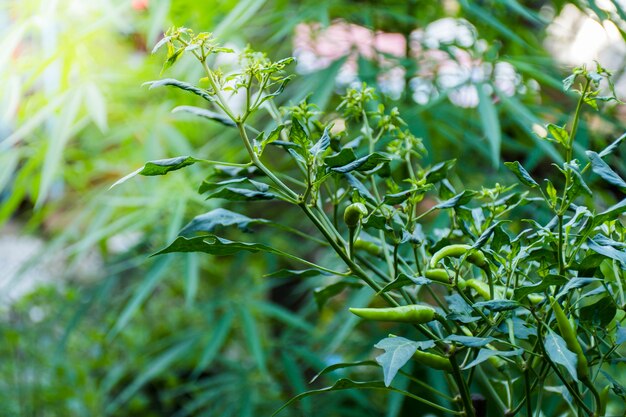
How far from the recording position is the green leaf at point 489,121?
62cm

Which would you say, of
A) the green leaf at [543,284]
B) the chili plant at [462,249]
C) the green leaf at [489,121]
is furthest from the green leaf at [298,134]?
the green leaf at [489,121]

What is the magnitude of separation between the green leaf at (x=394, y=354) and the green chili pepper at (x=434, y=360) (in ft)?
0.06

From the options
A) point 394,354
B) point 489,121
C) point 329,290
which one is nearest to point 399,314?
point 394,354

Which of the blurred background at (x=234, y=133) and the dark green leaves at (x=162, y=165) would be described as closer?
the dark green leaves at (x=162, y=165)

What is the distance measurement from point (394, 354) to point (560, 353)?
0.06 m

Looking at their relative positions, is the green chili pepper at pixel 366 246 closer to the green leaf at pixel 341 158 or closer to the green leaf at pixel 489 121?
the green leaf at pixel 341 158

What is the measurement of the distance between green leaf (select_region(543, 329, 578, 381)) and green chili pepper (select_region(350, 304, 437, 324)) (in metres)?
0.05

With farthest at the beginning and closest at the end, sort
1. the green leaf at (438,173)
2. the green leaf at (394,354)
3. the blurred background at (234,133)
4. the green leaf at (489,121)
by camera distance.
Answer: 1. the blurred background at (234,133)
2. the green leaf at (489,121)
3. the green leaf at (438,173)
4. the green leaf at (394,354)

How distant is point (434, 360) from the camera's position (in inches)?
11.5

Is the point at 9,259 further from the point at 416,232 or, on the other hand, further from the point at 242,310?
the point at 416,232

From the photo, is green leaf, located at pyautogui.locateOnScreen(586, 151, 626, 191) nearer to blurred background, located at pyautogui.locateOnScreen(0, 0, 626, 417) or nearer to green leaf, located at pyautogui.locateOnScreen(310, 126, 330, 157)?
green leaf, located at pyautogui.locateOnScreen(310, 126, 330, 157)

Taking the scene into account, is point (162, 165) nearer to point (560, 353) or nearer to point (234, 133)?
point (560, 353)

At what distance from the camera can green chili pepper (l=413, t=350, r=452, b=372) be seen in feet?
0.95

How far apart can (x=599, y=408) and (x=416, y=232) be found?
0.37 feet
